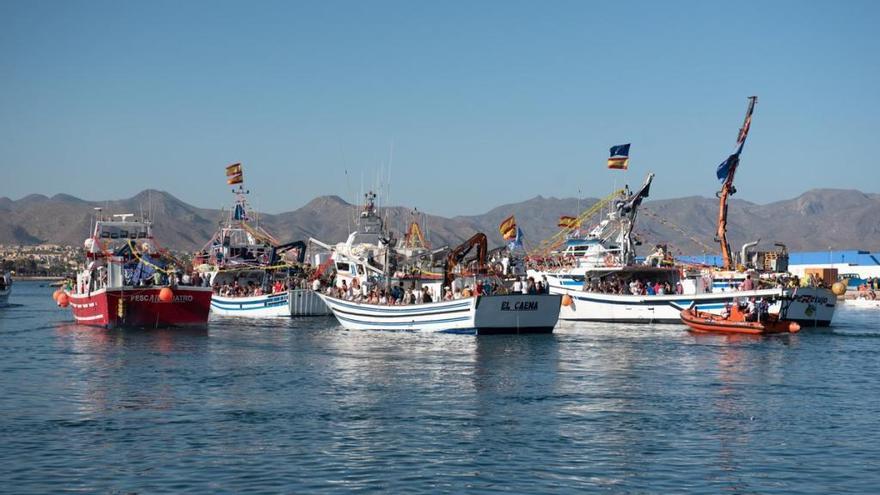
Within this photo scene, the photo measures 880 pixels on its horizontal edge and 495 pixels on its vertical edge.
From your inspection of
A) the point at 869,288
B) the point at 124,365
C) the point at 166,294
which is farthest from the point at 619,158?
the point at 869,288

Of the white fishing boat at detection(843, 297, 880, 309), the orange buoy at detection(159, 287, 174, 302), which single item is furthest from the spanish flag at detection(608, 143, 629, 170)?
the white fishing boat at detection(843, 297, 880, 309)

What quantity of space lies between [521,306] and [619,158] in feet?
89.2

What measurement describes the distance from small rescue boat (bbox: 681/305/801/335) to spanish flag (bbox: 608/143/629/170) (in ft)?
67.6

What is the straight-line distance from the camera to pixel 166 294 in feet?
212

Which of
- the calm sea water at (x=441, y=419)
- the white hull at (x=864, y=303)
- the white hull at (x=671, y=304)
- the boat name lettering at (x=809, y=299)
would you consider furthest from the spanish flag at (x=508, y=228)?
the white hull at (x=864, y=303)

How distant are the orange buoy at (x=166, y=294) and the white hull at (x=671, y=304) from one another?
2764 centimetres

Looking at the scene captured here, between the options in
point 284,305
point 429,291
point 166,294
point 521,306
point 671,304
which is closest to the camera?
point 521,306

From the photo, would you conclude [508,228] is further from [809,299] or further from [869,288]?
[869,288]

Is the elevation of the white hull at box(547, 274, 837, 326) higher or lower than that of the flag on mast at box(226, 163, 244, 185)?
lower

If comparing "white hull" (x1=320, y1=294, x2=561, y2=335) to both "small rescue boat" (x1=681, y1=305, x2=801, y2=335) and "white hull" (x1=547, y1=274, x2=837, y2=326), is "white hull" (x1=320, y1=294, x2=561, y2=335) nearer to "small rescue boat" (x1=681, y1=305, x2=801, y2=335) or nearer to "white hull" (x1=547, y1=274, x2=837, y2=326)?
"small rescue boat" (x1=681, y1=305, x2=801, y2=335)

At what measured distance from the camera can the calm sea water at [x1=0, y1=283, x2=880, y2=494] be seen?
23.7m

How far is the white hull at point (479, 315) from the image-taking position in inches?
2263

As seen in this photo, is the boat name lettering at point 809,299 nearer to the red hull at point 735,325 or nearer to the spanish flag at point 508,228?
the red hull at point 735,325

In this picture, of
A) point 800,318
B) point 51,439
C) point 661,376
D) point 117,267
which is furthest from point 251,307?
point 51,439
